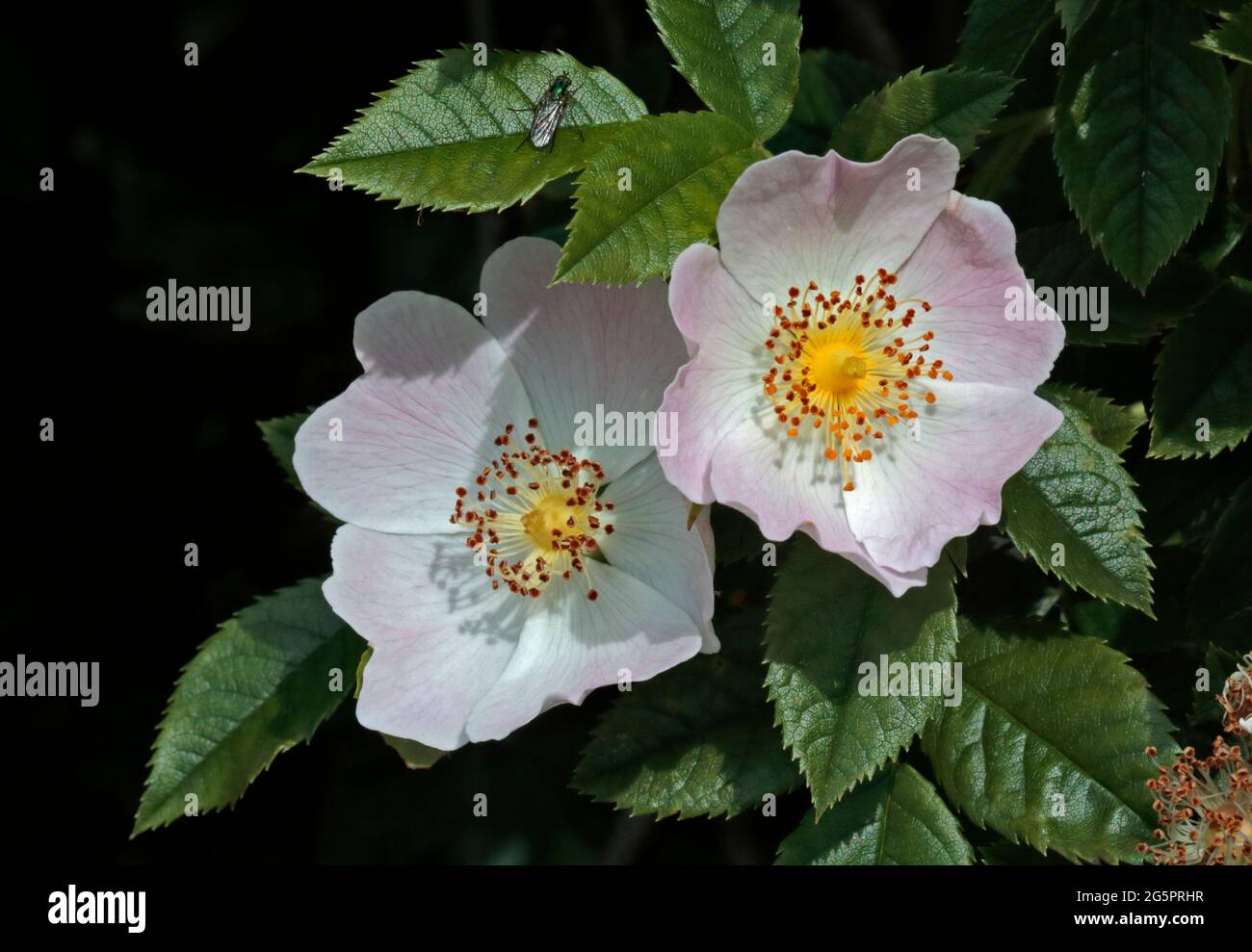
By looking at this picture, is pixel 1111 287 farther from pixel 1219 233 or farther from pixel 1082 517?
pixel 1082 517

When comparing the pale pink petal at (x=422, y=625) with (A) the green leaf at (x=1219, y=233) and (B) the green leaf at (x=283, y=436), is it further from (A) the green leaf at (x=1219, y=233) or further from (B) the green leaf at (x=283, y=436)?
(A) the green leaf at (x=1219, y=233)

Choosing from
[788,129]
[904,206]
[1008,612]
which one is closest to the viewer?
[904,206]

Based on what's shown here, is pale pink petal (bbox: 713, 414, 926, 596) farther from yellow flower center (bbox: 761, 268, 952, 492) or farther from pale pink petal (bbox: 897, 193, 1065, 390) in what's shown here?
pale pink petal (bbox: 897, 193, 1065, 390)

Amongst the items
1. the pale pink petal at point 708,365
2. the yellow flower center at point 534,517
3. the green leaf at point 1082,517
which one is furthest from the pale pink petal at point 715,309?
the green leaf at point 1082,517

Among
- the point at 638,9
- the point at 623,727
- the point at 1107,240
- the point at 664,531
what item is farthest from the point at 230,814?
the point at 1107,240

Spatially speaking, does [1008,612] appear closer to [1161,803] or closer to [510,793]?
[1161,803]

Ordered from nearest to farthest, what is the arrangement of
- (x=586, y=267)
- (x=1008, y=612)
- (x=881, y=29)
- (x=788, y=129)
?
1. (x=586, y=267)
2. (x=1008, y=612)
3. (x=788, y=129)
4. (x=881, y=29)

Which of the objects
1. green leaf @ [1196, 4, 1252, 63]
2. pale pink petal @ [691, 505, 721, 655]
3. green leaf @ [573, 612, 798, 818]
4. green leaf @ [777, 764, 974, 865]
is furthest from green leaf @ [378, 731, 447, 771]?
green leaf @ [1196, 4, 1252, 63]

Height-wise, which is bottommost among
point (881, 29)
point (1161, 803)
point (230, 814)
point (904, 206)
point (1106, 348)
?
point (230, 814)
